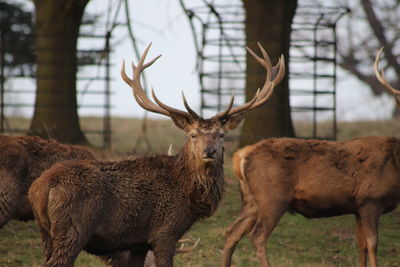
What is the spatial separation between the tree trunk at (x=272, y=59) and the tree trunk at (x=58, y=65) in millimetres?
3429

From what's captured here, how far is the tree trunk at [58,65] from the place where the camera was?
55.3ft

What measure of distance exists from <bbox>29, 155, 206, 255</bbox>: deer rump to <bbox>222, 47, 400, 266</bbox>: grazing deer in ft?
6.72

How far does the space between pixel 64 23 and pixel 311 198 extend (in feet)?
27.3

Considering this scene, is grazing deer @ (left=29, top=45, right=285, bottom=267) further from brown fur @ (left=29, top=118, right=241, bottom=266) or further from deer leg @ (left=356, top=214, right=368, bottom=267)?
deer leg @ (left=356, top=214, right=368, bottom=267)

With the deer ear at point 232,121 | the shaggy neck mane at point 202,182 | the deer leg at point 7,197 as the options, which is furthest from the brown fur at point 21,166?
the deer ear at point 232,121

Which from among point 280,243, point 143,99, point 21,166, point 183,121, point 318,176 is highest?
point 143,99

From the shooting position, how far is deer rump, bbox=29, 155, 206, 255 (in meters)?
7.41

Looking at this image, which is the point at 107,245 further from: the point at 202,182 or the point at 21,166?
the point at 21,166

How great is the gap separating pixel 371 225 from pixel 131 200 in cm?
357

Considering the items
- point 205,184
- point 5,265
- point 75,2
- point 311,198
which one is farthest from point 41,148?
point 75,2

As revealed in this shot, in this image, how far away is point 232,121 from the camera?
8.77 m

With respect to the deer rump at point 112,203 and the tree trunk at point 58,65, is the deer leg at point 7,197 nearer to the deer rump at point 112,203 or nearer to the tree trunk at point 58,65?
the deer rump at point 112,203

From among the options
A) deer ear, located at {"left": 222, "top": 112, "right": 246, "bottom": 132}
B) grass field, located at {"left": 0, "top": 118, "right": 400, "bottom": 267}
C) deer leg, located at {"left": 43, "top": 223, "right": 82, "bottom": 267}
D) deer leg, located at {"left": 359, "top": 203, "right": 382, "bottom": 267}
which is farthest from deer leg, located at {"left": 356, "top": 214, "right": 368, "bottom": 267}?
deer leg, located at {"left": 43, "top": 223, "right": 82, "bottom": 267}

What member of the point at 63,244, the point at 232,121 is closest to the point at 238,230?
the point at 232,121
